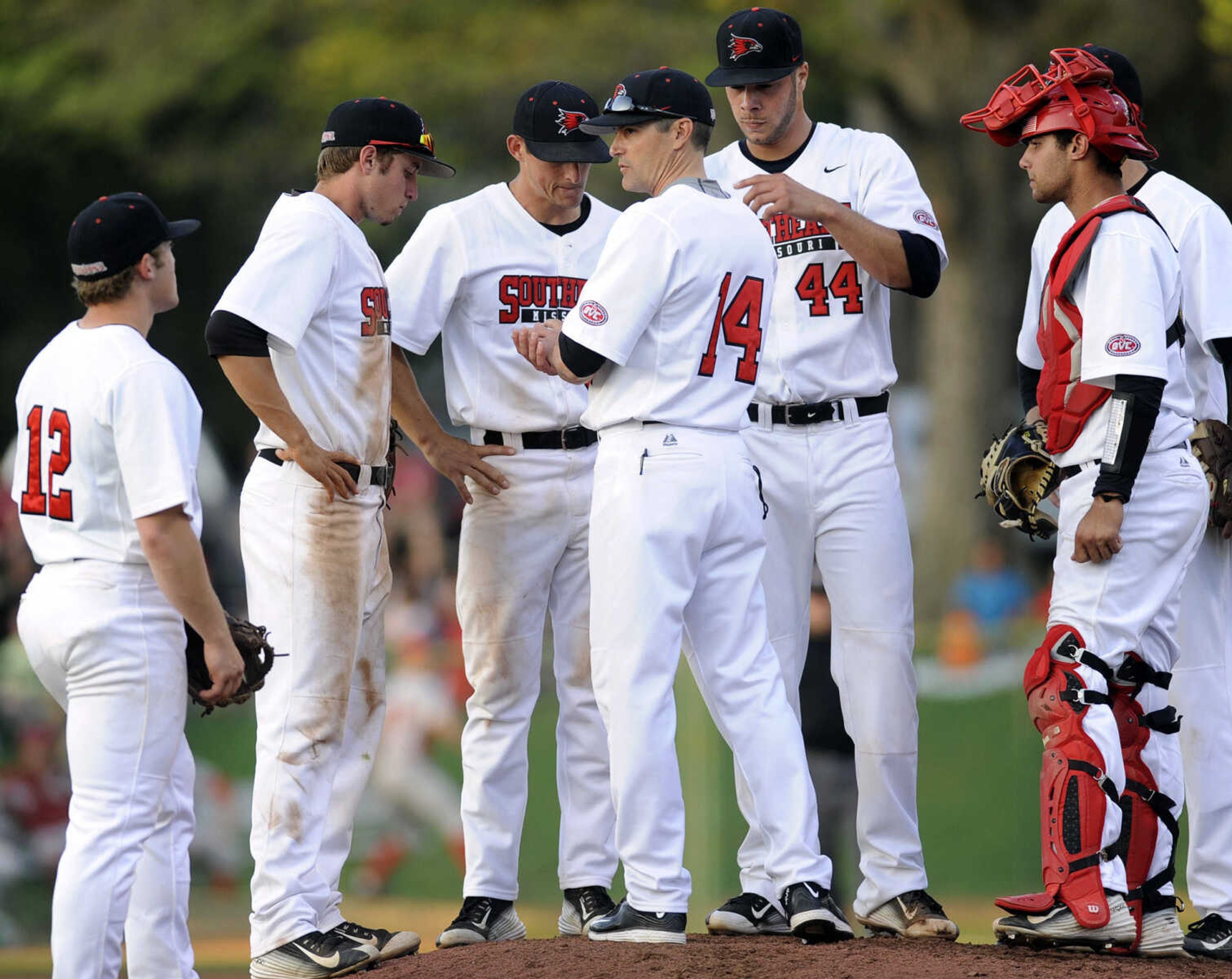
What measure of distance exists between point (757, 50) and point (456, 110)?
1378cm

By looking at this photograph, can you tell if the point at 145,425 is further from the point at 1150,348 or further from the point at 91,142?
the point at 91,142

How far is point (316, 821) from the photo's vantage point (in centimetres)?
545

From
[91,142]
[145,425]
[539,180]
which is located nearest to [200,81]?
[91,142]

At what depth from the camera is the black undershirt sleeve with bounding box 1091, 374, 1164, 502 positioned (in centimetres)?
508

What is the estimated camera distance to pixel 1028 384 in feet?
20.2

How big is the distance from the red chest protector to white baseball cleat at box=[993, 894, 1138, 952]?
1471 mm

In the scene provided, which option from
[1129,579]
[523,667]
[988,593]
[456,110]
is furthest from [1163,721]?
[456,110]

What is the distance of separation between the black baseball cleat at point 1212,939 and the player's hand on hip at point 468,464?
2.82 meters

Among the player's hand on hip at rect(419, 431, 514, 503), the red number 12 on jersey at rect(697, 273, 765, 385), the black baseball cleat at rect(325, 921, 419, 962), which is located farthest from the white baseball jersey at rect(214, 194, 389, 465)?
the black baseball cleat at rect(325, 921, 419, 962)

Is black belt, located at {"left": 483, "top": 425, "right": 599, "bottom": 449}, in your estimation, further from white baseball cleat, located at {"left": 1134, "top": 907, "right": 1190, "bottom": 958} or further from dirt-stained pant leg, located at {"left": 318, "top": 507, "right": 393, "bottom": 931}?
white baseball cleat, located at {"left": 1134, "top": 907, "right": 1190, "bottom": 958}

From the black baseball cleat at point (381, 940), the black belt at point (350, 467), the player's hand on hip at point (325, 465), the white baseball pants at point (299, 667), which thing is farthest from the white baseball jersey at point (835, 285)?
the black baseball cleat at point (381, 940)

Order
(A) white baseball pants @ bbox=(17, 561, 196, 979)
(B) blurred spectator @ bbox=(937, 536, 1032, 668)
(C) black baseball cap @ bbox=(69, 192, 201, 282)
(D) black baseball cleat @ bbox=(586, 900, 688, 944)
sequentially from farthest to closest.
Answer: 1. (B) blurred spectator @ bbox=(937, 536, 1032, 668)
2. (D) black baseball cleat @ bbox=(586, 900, 688, 944)
3. (C) black baseball cap @ bbox=(69, 192, 201, 282)
4. (A) white baseball pants @ bbox=(17, 561, 196, 979)

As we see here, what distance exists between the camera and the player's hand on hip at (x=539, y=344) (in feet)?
17.3

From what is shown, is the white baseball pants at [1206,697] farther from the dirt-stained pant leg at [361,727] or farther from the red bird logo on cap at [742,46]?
the dirt-stained pant leg at [361,727]
